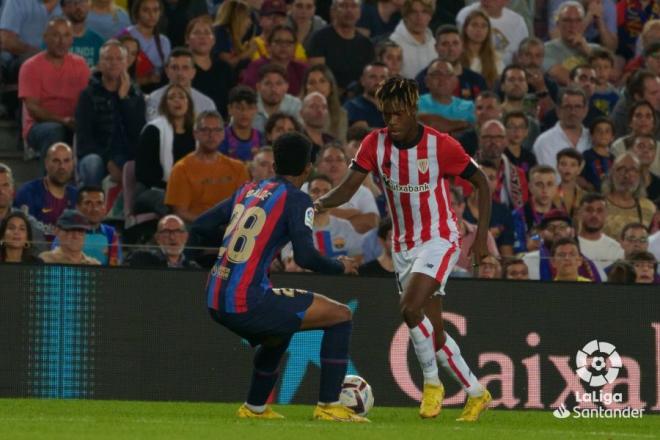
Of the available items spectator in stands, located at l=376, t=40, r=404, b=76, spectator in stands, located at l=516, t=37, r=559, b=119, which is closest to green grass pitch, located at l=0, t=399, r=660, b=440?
spectator in stands, located at l=376, t=40, r=404, b=76

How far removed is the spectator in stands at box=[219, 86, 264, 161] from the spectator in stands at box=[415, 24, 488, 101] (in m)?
2.35

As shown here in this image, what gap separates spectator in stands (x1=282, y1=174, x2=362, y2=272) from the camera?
14648 millimetres

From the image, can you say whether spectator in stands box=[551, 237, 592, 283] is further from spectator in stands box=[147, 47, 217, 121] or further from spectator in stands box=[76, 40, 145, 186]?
spectator in stands box=[76, 40, 145, 186]

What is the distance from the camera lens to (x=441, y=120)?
16.9 meters

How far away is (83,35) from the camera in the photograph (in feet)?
56.3

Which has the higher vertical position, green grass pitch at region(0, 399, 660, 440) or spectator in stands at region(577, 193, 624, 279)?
spectator in stands at region(577, 193, 624, 279)

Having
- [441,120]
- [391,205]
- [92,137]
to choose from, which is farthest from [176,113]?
[391,205]

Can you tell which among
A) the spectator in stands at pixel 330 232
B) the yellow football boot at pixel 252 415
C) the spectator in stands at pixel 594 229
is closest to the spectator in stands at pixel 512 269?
the spectator in stands at pixel 330 232

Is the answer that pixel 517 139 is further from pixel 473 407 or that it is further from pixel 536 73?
pixel 473 407

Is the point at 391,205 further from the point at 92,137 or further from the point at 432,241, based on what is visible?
the point at 92,137

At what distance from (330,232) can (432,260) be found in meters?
3.88

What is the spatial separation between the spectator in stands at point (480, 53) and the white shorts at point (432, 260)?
294 inches

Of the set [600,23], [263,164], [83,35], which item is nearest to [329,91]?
[263,164]

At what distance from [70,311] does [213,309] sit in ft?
9.16
